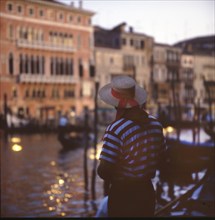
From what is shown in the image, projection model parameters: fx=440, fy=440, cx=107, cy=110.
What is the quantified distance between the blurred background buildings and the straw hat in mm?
17821

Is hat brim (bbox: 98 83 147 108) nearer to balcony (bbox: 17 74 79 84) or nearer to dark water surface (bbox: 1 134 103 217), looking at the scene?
dark water surface (bbox: 1 134 103 217)

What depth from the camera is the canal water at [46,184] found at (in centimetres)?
659

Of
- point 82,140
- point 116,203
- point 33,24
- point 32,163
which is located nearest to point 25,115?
point 33,24

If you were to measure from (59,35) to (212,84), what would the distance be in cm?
1381

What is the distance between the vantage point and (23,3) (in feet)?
74.2

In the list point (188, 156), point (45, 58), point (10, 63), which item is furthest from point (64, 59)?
point (188, 156)

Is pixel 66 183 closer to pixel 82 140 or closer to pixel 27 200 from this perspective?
pixel 27 200

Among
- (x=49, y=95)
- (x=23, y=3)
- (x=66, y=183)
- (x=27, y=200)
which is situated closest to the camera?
(x=27, y=200)

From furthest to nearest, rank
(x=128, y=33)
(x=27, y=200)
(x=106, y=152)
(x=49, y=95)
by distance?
(x=128, y=33) < (x=49, y=95) < (x=27, y=200) < (x=106, y=152)

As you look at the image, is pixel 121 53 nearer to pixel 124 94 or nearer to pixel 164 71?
pixel 164 71

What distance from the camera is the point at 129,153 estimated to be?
1791 millimetres

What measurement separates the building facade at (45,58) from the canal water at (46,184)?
8125 mm

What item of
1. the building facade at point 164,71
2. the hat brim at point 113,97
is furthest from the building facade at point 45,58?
the hat brim at point 113,97

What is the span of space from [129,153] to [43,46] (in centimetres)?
2295
